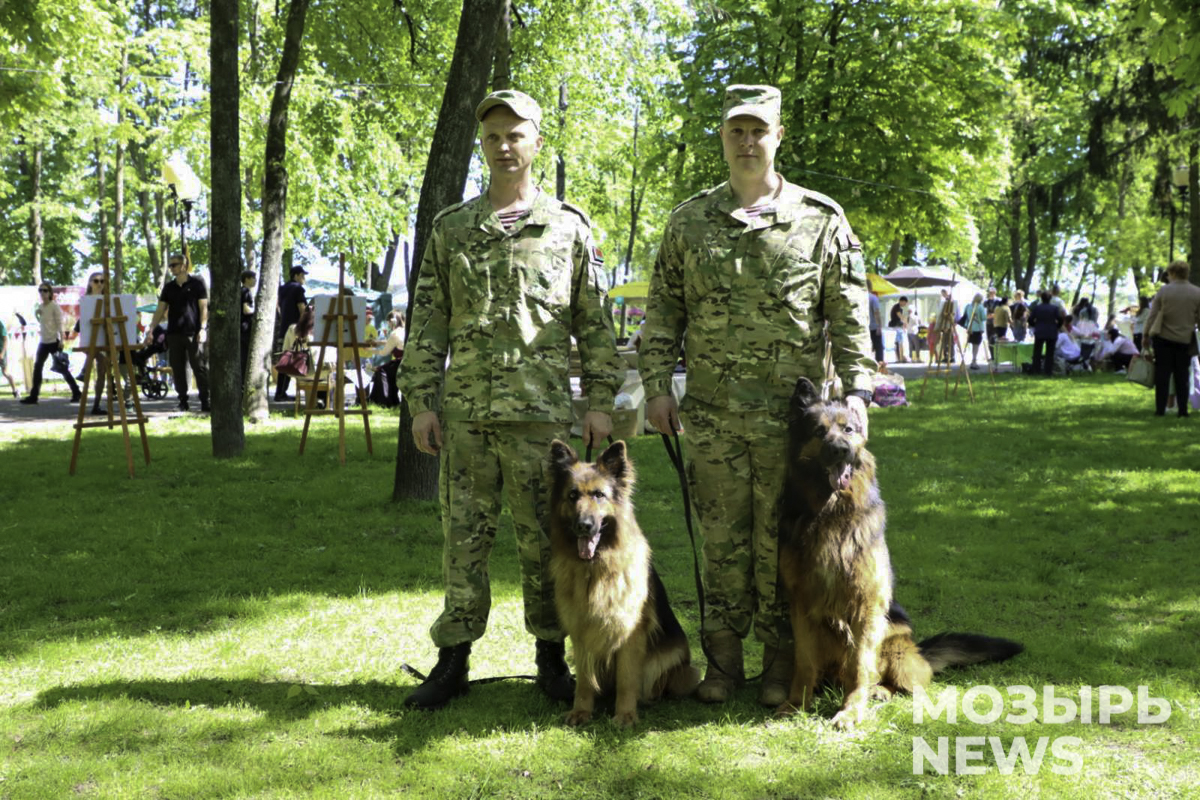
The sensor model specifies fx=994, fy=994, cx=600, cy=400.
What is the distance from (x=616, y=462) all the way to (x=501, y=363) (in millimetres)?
661

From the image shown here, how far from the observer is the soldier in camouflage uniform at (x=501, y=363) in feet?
14.3

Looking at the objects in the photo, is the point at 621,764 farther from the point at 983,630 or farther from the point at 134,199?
the point at 134,199

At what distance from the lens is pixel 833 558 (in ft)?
13.7

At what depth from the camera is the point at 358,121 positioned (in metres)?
21.4

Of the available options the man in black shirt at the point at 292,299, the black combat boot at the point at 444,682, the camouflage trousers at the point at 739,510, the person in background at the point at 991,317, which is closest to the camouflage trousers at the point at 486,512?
the black combat boot at the point at 444,682

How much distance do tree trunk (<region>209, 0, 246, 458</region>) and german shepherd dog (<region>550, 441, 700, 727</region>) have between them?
800 centimetres

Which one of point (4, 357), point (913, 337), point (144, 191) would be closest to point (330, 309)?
point (4, 357)

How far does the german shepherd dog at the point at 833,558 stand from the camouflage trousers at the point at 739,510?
0.62 ft

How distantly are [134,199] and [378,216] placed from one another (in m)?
20.3

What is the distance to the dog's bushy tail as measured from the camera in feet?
15.7

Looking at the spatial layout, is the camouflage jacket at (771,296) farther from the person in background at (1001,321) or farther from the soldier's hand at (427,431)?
the person in background at (1001,321)

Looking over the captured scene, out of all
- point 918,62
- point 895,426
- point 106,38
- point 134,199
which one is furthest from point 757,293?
point 134,199

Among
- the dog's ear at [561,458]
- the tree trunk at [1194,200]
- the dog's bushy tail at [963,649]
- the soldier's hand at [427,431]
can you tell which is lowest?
the dog's bushy tail at [963,649]

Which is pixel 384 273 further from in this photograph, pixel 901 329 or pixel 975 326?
pixel 975 326
